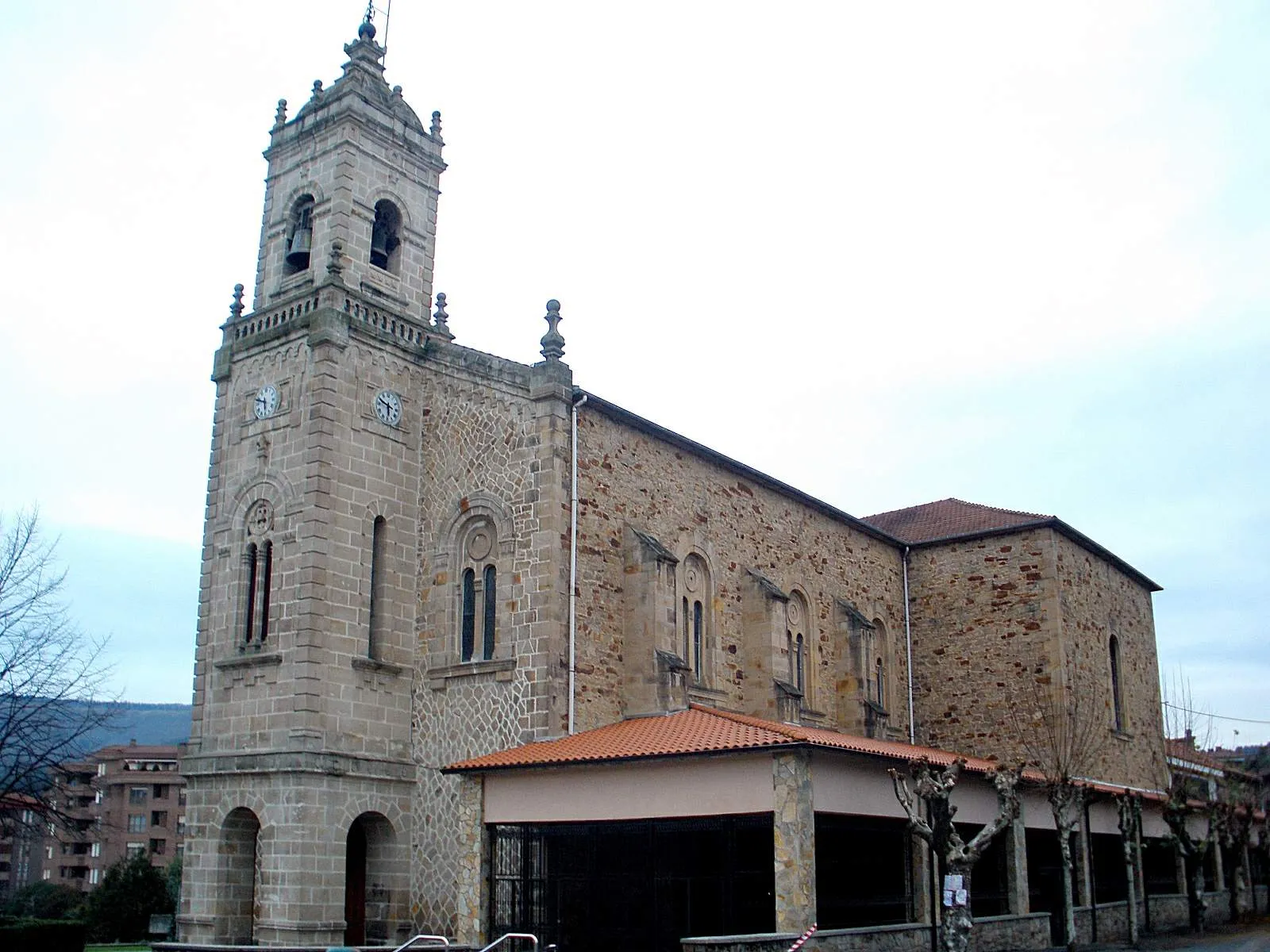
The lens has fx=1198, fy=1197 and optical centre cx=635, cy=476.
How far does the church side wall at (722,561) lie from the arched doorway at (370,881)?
4.32 metres

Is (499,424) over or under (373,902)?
over

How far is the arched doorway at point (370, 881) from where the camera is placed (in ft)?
71.0

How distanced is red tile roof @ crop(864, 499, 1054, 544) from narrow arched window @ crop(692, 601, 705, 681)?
11.5 m

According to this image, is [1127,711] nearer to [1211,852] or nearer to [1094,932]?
[1211,852]

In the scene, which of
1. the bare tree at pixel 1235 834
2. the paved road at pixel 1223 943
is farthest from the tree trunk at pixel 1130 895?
the bare tree at pixel 1235 834

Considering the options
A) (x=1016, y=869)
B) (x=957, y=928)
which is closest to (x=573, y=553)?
(x=957, y=928)

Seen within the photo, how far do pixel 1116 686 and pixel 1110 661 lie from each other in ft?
2.78

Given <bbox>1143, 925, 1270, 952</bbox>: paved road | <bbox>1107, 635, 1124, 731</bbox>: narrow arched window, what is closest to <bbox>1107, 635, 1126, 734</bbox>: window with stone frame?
<bbox>1107, 635, 1124, 731</bbox>: narrow arched window

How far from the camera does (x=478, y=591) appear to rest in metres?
23.0

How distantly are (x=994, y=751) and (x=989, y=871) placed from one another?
758 centimetres

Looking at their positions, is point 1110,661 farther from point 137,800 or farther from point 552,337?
point 137,800

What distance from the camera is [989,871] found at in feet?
82.0

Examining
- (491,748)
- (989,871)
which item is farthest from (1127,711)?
(491,748)

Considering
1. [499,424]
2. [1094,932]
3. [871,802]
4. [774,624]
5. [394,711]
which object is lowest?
[1094,932]
